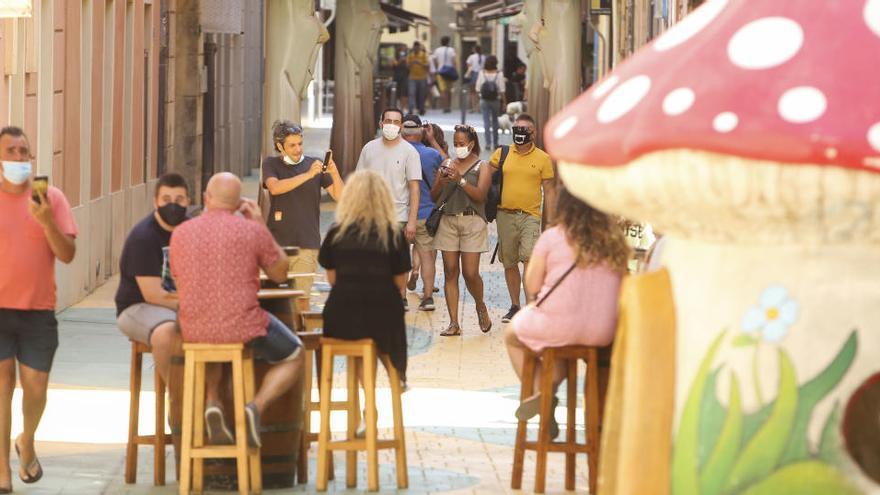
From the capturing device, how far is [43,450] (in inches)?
441

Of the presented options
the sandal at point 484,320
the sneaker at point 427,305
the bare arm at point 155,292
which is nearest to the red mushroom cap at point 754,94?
the bare arm at point 155,292

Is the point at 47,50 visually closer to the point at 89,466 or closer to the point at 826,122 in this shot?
the point at 89,466

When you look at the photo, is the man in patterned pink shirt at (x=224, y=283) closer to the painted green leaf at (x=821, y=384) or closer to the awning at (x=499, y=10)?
the painted green leaf at (x=821, y=384)

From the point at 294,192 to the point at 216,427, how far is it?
4897mm

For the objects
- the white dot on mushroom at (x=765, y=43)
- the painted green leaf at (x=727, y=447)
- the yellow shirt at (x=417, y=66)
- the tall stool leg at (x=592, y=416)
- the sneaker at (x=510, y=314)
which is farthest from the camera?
the yellow shirt at (x=417, y=66)

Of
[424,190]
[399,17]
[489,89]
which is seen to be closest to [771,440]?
[424,190]

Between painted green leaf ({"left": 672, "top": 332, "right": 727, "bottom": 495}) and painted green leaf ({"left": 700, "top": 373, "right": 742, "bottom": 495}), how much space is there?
62 millimetres

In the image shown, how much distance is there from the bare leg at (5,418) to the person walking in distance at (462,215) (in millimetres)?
6822

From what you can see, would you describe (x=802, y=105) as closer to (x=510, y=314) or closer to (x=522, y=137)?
(x=522, y=137)

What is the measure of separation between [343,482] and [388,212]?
4.79 feet

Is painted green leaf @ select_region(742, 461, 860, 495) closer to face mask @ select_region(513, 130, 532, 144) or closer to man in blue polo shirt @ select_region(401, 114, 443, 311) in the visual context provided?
face mask @ select_region(513, 130, 532, 144)

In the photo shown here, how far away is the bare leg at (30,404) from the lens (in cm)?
988

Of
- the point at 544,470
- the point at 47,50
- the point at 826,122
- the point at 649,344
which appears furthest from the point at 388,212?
the point at 47,50

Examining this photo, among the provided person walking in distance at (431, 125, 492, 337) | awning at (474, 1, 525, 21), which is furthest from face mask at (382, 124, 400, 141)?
awning at (474, 1, 525, 21)
